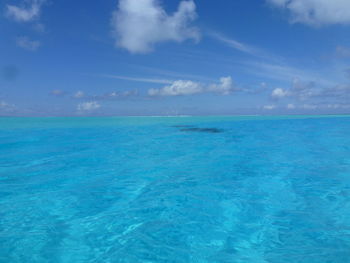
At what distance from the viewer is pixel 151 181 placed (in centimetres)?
756

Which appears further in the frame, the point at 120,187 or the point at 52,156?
the point at 52,156

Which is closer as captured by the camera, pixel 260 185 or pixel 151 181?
pixel 260 185

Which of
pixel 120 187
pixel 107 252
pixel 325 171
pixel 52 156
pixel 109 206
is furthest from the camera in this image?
pixel 52 156

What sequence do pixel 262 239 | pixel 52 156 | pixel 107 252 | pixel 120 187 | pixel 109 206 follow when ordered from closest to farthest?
pixel 107 252 → pixel 262 239 → pixel 109 206 → pixel 120 187 → pixel 52 156

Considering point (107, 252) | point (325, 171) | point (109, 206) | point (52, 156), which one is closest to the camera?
point (107, 252)

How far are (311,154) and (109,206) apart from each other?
10.7m

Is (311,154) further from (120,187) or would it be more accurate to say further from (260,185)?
(120,187)

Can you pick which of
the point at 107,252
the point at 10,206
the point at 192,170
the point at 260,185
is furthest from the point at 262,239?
the point at 10,206

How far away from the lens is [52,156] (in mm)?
11945

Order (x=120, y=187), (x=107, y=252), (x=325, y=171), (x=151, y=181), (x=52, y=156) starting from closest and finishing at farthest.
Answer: (x=107, y=252)
(x=120, y=187)
(x=151, y=181)
(x=325, y=171)
(x=52, y=156)

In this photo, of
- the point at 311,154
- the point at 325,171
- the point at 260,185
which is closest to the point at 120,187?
the point at 260,185

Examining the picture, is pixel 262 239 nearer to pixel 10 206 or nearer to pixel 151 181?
pixel 151 181

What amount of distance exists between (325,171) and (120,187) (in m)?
7.30

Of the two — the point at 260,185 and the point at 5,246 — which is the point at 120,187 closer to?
the point at 5,246
